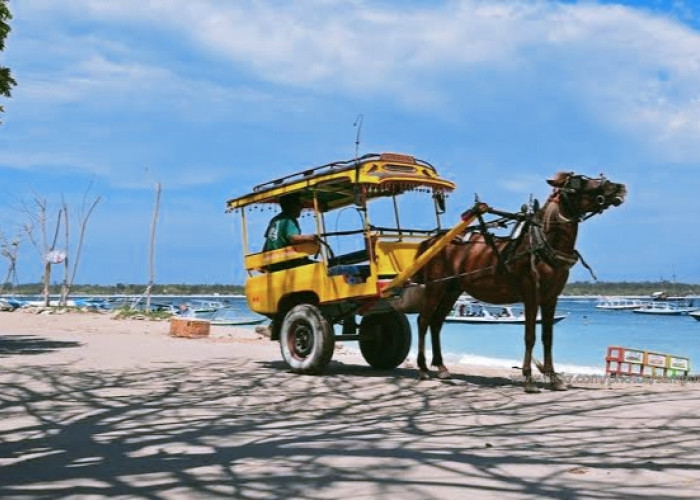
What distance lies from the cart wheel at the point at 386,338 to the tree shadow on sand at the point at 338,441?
77.0 inches

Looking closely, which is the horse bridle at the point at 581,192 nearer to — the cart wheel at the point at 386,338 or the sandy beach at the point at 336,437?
the sandy beach at the point at 336,437

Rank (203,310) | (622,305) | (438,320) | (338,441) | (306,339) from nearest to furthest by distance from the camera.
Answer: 1. (338,441)
2. (438,320)
3. (306,339)
4. (203,310)
5. (622,305)

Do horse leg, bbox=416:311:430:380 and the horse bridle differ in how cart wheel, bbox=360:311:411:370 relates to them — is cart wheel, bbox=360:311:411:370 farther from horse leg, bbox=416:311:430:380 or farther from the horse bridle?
the horse bridle

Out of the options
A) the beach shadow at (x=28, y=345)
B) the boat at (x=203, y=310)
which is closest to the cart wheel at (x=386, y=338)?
the beach shadow at (x=28, y=345)

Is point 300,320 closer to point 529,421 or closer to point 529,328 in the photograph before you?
point 529,328

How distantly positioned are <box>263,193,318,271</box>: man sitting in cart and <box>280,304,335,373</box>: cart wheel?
75 centimetres

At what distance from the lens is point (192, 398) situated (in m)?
8.67

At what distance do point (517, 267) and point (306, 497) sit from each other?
5.60 m

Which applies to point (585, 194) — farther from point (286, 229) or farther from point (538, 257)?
point (286, 229)

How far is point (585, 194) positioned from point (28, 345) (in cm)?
1222

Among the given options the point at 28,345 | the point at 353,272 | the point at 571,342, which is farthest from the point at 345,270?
the point at 571,342

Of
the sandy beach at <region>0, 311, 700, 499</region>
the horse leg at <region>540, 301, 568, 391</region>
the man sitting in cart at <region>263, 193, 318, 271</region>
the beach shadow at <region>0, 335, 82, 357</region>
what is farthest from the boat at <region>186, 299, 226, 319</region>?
the horse leg at <region>540, 301, 568, 391</region>

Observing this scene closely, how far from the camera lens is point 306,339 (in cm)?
1115

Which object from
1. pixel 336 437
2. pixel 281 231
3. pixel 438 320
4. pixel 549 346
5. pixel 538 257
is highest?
pixel 281 231
